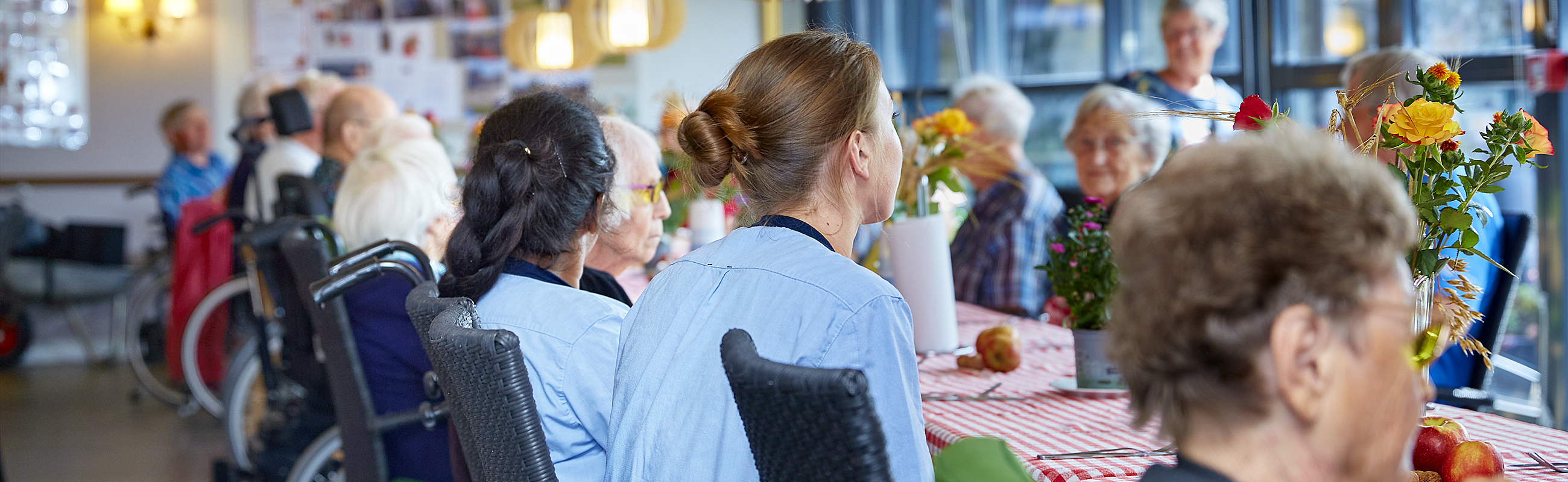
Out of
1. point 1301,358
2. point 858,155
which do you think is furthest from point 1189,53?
point 1301,358

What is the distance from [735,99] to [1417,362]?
69 centimetres

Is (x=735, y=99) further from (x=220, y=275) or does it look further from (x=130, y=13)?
(x=130, y=13)

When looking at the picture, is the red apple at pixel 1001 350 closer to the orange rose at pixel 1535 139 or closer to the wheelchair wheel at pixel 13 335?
the orange rose at pixel 1535 139

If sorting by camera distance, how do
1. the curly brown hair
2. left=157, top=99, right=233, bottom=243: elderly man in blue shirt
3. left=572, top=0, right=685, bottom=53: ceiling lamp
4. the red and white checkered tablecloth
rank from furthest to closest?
left=157, top=99, right=233, bottom=243: elderly man in blue shirt → left=572, top=0, right=685, bottom=53: ceiling lamp → the red and white checkered tablecloth → the curly brown hair

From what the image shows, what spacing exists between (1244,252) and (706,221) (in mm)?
2927

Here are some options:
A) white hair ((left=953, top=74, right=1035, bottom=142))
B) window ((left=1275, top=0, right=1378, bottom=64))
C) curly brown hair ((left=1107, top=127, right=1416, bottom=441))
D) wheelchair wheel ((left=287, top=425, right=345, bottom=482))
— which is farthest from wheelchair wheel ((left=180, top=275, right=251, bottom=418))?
curly brown hair ((left=1107, top=127, right=1416, bottom=441))

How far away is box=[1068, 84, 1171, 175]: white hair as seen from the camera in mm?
3213

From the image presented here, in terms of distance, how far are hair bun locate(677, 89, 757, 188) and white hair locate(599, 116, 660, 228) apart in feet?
1.97

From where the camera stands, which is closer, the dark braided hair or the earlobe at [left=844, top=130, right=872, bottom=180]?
the earlobe at [left=844, top=130, right=872, bottom=180]

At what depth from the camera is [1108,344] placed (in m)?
0.74

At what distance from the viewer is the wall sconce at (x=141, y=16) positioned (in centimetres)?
678

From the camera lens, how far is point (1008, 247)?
3389 millimetres

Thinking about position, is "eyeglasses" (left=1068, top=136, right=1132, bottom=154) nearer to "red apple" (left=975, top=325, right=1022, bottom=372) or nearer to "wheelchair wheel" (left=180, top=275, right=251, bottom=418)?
"red apple" (left=975, top=325, right=1022, bottom=372)

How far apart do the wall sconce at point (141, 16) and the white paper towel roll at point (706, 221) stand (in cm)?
477
